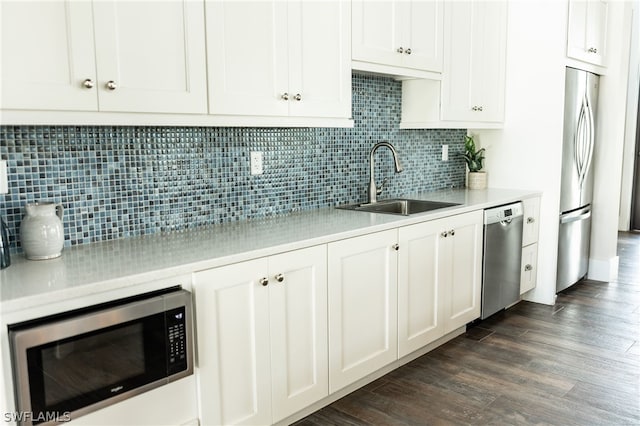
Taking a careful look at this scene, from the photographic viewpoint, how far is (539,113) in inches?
154

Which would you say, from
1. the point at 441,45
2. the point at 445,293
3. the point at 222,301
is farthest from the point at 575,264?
the point at 222,301

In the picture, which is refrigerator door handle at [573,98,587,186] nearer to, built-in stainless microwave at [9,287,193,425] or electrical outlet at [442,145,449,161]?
electrical outlet at [442,145,449,161]

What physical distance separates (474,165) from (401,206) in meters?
1.07

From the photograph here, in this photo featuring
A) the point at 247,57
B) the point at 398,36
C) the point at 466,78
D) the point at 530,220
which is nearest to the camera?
the point at 247,57

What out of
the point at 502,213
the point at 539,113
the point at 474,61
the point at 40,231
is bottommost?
the point at 502,213

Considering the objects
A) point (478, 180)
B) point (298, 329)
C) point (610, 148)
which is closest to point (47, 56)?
point (298, 329)

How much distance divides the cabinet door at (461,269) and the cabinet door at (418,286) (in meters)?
0.08

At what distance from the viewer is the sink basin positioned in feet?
10.5

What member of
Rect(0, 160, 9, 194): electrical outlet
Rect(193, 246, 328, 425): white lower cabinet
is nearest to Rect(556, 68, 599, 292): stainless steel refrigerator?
Rect(193, 246, 328, 425): white lower cabinet

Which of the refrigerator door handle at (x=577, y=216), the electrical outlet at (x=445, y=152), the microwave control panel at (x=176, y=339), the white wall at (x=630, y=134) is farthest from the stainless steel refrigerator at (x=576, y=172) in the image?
the microwave control panel at (x=176, y=339)

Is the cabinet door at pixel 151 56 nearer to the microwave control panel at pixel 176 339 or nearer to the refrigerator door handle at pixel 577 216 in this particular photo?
the microwave control panel at pixel 176 339

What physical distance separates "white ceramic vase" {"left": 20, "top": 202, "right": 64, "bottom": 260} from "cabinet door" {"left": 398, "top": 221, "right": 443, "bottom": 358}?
1560mm

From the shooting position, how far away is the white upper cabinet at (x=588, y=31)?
3.79 metres

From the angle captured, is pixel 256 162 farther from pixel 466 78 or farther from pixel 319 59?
pixel 466 78
